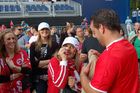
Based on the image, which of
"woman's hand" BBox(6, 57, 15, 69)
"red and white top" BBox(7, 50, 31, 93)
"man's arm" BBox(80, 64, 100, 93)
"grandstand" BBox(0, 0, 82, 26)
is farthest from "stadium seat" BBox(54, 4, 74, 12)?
"man's arm" BBox(80, 64, 100, 93)

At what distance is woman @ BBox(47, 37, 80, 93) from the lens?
4332 mm

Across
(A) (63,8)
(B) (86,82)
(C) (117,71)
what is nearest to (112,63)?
(C) (117,71)

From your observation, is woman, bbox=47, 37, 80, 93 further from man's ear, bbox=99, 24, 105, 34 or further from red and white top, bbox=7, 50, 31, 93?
man's ear, bbox=99, 24, 105, 34

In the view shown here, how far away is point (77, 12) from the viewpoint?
103 feet

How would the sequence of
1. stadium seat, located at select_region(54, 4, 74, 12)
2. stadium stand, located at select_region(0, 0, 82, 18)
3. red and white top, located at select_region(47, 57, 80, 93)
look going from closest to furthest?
red and white top, located at select_region(47, 57, 80, 93)
stadium stand, located at select_region(0, 0, 82, 18)
stadium seat, located at select_region(54, 4, 74, 12)

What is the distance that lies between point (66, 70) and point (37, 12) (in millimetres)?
25068

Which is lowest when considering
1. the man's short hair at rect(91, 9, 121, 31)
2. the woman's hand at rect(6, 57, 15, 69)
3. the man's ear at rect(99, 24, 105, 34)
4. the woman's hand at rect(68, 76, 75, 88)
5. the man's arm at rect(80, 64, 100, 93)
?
the woman's hand at rect(68, 76, 75, 88)

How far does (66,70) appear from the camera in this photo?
14.2 feet

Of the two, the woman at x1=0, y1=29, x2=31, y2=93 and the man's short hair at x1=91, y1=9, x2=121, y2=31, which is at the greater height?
the man's short hair at x1=91, y1=9, x2=121, y2=31

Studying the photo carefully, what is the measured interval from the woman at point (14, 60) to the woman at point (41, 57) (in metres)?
0.82

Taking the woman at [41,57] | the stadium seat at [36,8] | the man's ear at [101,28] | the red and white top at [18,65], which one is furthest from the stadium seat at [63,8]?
the man's ear at [101,28]

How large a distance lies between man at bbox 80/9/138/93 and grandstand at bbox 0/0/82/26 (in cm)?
2311

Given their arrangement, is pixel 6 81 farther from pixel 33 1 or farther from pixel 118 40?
pixel 33 1

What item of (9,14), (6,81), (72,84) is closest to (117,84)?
(72,84)
